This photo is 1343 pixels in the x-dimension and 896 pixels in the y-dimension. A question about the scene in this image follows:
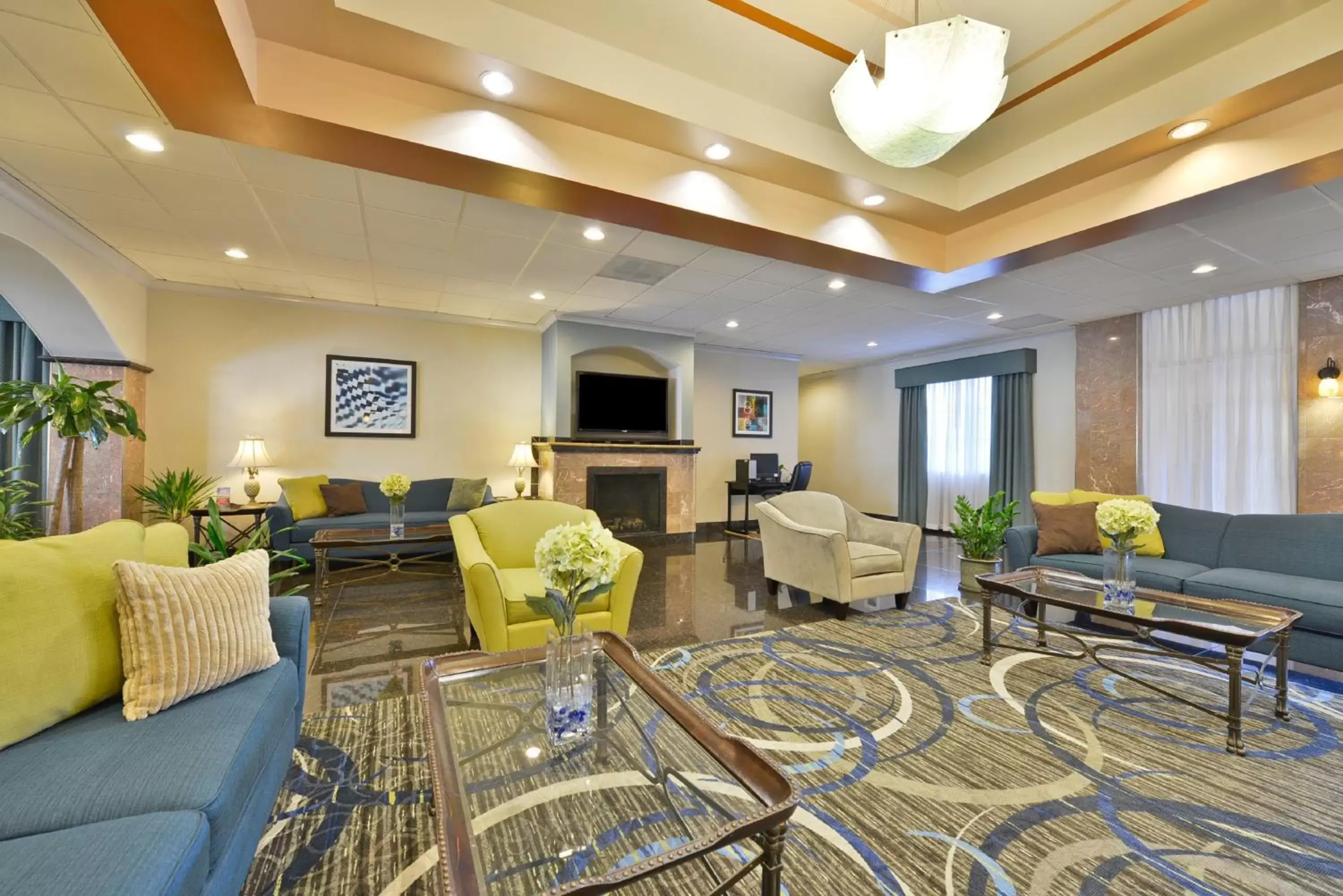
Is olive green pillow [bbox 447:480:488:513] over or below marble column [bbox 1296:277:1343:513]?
below

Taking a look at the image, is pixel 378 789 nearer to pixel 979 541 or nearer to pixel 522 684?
pixel 522 684

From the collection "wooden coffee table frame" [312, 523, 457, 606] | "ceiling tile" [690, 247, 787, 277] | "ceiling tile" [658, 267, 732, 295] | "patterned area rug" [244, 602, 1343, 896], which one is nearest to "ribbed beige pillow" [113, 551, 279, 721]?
"patterned area rug" [244, 602, 1343, 896]

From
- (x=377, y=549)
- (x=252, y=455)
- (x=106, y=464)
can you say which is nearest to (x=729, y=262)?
(x=377, y=549)

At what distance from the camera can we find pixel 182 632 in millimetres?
1522

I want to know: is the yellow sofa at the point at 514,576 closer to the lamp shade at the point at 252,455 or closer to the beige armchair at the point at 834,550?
the beige armchair at the point at 834,550

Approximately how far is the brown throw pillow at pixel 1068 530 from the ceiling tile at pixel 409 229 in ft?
16.4

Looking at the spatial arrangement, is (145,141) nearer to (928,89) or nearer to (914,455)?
(928,89)

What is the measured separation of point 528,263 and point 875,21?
308 centimetres

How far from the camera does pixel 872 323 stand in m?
6.51

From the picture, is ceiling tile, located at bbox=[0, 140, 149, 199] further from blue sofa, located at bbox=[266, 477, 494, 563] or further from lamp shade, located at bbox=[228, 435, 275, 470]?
blue sofa, located at bbox=[266, 477, 494, 563]

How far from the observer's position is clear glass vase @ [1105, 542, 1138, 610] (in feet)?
8.85

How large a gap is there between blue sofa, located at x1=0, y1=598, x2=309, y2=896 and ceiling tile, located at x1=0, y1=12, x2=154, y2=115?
2513 mm

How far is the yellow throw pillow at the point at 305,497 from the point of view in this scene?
16.9ft

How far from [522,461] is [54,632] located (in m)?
5.01
